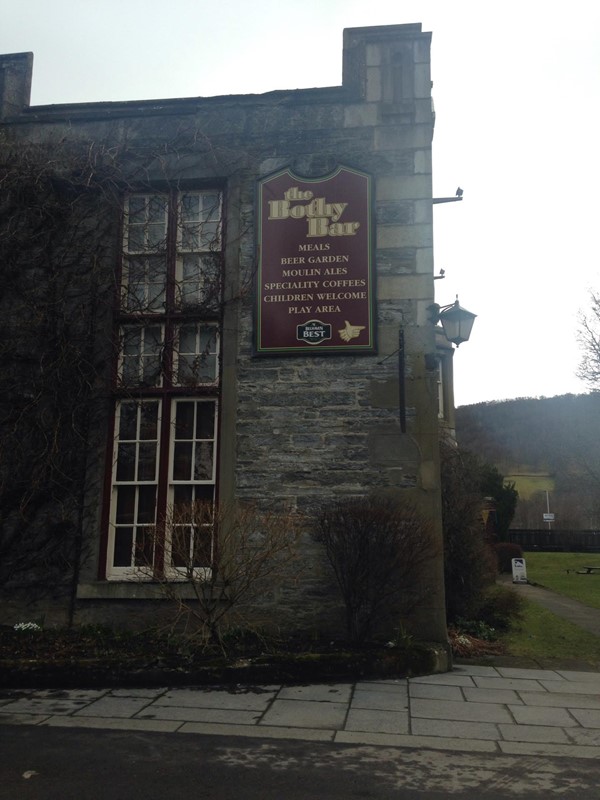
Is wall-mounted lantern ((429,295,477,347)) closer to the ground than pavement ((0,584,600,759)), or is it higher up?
higher up

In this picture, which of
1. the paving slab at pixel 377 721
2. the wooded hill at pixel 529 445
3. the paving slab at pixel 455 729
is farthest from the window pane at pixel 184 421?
the wooded hill at pixel 529 445

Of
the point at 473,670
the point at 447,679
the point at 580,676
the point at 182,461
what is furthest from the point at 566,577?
the point at 182,461

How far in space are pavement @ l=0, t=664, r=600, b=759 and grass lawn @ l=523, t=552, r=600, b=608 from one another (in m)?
10.3

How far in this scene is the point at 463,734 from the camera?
522 centimetres

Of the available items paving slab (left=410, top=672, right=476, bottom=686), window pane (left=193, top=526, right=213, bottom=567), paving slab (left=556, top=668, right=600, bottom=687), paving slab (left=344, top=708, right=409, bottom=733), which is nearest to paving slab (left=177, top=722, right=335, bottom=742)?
paving slab (left=344, top=708, right=409, bottom=733)

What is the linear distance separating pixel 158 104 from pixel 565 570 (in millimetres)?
25937

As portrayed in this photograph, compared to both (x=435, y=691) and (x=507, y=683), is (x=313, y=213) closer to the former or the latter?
(x=435, y=691)

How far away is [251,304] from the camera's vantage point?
28.6 feet

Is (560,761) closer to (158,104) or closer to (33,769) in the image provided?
(33,769)

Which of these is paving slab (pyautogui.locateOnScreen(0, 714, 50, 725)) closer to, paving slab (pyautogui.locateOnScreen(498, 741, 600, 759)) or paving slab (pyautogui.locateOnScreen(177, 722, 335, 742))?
paving slab (pyautogui.locateOnScreen(177, 722, 335, 742))

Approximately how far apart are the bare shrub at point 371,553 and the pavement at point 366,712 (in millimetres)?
869

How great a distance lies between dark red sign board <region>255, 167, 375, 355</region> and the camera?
334 inches

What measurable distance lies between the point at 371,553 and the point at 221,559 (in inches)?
60.6

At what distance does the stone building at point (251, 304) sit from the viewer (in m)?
8.16
